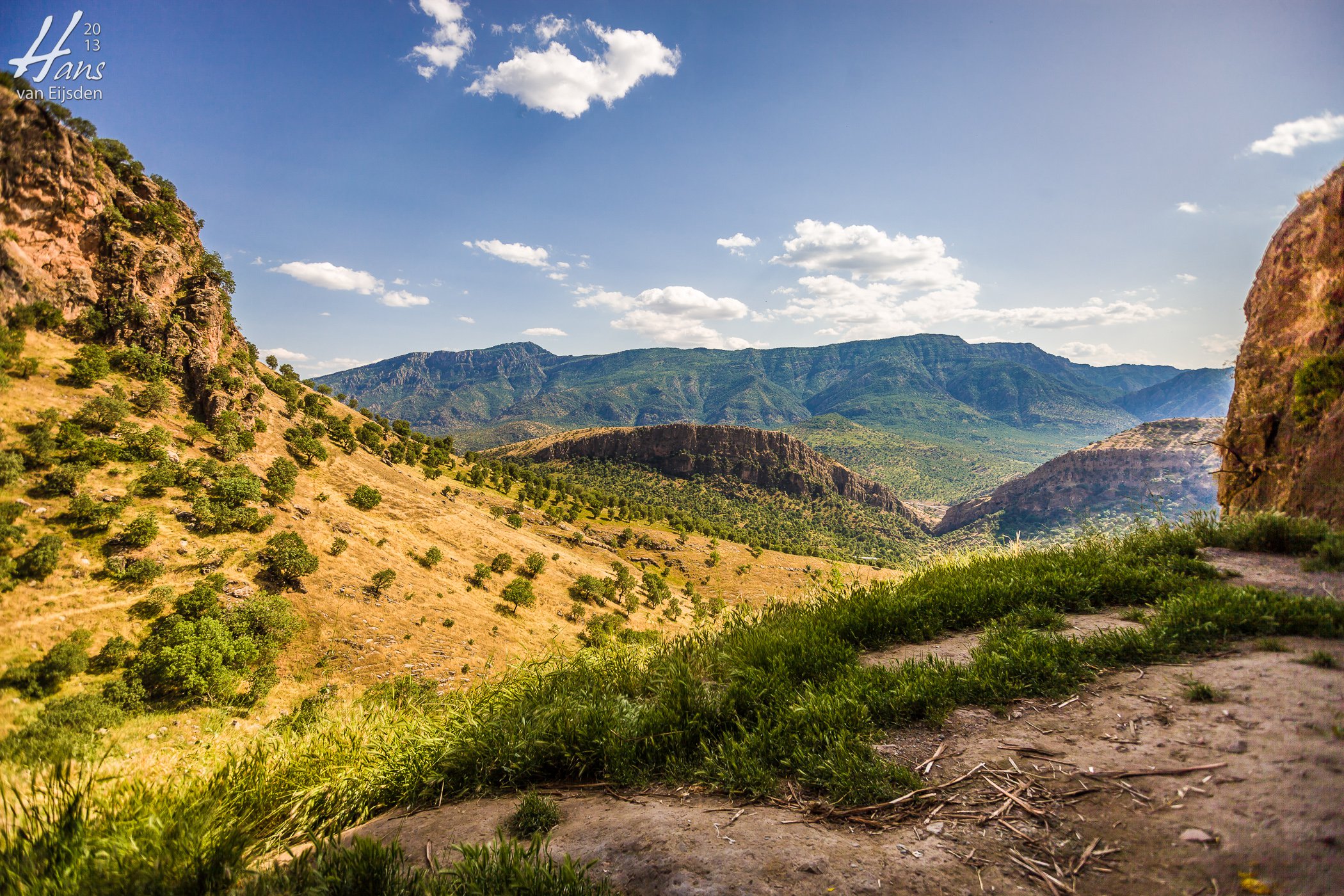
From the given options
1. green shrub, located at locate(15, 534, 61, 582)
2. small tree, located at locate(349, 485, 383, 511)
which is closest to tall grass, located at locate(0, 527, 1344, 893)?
green shrub, located at locate(15, 534, 61, 582)

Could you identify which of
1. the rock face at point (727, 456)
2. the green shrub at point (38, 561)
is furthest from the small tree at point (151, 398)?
the rock face at point (727, 456)

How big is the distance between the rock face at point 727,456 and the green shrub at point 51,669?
14855cm

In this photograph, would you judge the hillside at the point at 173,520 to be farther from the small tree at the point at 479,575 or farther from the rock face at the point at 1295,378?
the rock face at the point at 1295,378

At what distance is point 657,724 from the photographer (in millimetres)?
4012

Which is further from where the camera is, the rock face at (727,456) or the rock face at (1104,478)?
the rock face at (727,456)

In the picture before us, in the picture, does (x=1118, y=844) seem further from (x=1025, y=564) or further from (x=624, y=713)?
(x=1025, y=564)

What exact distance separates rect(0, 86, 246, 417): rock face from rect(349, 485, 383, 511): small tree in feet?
38.0

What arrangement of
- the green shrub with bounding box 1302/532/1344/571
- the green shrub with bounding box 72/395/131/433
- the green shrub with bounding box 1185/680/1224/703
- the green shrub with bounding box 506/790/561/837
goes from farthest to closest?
the green shrub with bounding box 72/395/131/433
the green shrub with bounding box 1302/532/1344/571
the green shrub with bounding box 1185/680/1224/703
the green shrub with bounding box 506/790/561/837

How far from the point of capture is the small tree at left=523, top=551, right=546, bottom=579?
48.4 metres

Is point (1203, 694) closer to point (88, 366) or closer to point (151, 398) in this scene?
point (88, 366)

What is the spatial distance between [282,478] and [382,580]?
1168 cm

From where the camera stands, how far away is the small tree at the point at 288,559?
31.1m

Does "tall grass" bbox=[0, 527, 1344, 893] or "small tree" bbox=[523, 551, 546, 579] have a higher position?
"tall grass" bbox=[0, 527, 1344, 893]

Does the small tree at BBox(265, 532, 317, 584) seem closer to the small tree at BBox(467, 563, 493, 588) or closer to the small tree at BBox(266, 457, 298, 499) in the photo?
the small tree at BBox(266, 457, 298, 499)
